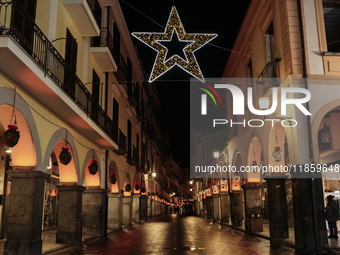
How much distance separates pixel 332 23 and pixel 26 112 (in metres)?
10.0

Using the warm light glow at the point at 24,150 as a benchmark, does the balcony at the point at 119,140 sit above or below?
above

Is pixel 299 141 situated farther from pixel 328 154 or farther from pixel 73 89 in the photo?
pixel 73 89

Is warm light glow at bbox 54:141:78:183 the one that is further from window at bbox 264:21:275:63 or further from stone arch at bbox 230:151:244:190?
stone arch at bbox 230:151:244:190

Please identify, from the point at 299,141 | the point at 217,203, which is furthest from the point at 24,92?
the point at 217,203

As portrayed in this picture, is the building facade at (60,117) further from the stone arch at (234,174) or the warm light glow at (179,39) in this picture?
the stone arch at (234,174)

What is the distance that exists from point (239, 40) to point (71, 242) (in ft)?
41.8

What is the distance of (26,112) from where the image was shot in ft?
29.9

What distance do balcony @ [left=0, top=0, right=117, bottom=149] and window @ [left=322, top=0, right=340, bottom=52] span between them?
844cm

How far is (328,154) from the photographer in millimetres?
16219

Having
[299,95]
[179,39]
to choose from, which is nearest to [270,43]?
[299,95]

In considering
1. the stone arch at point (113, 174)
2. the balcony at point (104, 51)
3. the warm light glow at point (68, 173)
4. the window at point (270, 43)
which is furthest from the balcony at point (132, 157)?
the window at point (270, 43)

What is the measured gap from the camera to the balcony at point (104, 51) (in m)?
14.8

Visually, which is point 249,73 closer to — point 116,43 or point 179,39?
point 116,43

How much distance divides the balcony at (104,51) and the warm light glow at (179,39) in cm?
626
